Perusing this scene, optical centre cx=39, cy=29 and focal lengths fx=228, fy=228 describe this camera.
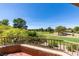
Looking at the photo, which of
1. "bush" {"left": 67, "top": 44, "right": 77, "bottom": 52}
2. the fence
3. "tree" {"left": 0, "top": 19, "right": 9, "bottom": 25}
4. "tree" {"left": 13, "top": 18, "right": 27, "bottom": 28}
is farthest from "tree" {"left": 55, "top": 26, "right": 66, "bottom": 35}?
"tree" {"left": 0, "top": 19, "right": 9, "bottom": 25}

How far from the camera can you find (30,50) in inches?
138

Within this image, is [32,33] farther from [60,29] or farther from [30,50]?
[60,29]

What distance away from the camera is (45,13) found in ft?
11.3

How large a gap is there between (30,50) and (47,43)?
11.2 inches

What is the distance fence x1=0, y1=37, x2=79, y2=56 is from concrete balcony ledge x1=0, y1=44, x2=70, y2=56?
0.05 metres

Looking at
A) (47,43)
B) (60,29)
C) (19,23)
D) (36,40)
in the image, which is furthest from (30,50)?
(60,29)

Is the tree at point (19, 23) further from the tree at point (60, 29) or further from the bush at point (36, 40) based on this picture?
the tree at point (60, 29)

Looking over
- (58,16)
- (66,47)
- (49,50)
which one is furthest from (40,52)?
(58,16)

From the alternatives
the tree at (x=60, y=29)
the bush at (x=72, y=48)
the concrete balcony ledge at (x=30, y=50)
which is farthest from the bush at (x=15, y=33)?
the bush at (x=72, y=48)

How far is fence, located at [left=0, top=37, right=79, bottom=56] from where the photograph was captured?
11.0 feet

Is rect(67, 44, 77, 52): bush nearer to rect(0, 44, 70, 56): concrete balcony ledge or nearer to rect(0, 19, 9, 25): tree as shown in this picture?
rect(0, 44, 70, 56): concrete balcony ledge

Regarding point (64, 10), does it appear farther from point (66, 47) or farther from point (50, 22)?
point (66, 47)

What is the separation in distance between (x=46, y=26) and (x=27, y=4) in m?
0.44

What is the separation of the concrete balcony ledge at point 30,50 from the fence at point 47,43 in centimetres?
5
